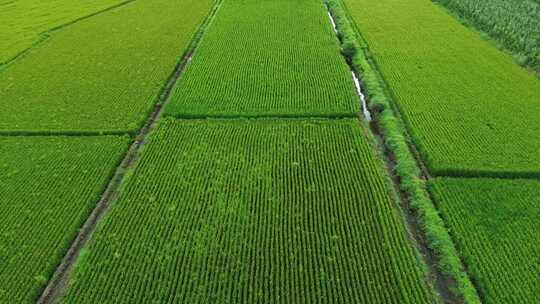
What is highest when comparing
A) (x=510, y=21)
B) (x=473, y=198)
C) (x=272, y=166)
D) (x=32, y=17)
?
(x=32, y=17)

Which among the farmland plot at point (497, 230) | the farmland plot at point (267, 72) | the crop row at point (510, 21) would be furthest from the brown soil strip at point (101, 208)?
the crop row at point (510, 21)

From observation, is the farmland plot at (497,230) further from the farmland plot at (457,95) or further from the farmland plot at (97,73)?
the farmland plot at (97,73)

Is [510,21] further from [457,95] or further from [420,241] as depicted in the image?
[420,241]

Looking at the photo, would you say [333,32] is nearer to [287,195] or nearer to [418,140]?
[418,140]

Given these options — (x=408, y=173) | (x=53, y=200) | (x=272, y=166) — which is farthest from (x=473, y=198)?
(x=53, y=200)

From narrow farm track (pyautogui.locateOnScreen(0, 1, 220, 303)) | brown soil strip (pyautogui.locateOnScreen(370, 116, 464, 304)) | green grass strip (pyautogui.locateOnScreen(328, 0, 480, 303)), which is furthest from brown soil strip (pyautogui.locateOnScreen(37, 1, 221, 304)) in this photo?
green grass strip (pyautogui.locateOnScreen(328, 0, 480, 303))

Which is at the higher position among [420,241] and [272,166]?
[272,166]
